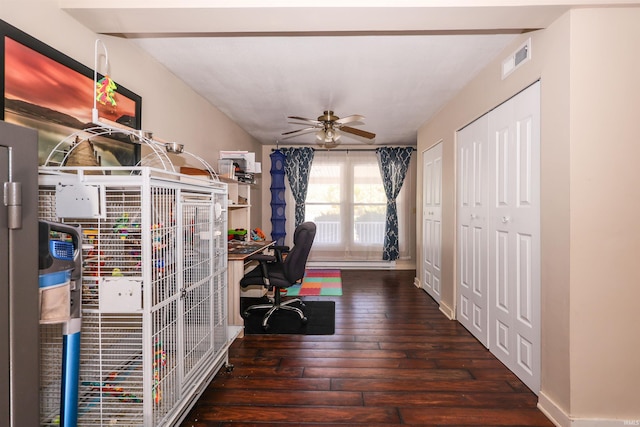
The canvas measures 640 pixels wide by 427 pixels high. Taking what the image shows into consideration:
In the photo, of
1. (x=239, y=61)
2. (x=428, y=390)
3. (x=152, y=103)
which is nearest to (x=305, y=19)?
(x=239, y=61)

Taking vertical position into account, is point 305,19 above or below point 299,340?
above

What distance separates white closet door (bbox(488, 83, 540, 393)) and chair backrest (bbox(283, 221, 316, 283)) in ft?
5.56

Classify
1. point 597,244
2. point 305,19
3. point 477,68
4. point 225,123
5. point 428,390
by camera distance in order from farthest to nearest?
point 225,123, point 477,68, point 428,390, point 305,19, point 597,244

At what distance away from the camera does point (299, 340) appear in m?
3.05

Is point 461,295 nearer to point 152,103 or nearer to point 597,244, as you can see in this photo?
point 597,244

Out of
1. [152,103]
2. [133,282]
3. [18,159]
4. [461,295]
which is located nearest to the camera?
[18,159]

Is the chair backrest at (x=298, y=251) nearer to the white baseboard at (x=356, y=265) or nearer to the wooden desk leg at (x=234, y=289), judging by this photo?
the wooden desk leg at (x=234, y=289)

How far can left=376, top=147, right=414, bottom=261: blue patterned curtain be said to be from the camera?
6.24m

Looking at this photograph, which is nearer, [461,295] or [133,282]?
[133,282]

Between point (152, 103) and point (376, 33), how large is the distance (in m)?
1.82

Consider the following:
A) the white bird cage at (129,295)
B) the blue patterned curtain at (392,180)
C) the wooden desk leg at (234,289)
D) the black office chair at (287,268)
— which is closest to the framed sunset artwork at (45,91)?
the white bird cage at (129,295)

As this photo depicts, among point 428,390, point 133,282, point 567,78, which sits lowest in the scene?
point 428,390

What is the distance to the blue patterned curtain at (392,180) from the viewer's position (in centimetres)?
624

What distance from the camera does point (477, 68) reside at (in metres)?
2.88
